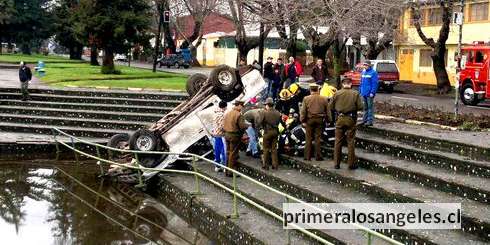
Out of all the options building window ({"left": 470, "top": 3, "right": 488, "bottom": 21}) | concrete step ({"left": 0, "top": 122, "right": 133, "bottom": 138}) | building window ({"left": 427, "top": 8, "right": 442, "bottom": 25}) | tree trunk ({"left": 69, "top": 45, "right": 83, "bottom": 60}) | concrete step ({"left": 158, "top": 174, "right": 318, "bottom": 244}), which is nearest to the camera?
concrete step ({"left": 158, "top": 174, "right": 318, "bottom": 244})

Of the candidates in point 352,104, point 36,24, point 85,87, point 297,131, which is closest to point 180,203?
point 297,131

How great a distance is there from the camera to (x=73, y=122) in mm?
21359

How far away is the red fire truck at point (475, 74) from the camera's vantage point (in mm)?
25219

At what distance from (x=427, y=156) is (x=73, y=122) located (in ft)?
42.7

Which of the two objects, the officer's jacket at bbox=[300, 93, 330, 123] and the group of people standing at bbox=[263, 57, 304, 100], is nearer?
the officer's jacket at bbox=[300, 93, 330, 123]

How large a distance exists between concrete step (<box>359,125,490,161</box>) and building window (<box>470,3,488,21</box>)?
25.9 metres

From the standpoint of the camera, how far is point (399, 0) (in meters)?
27.3

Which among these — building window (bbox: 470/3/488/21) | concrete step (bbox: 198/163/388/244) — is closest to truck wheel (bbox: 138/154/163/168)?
concrete step (bbox: 198/163/388/244)

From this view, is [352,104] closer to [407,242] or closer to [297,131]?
[297,131]

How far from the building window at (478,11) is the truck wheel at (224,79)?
26926 mm

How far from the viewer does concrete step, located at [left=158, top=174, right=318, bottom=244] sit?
395 inches

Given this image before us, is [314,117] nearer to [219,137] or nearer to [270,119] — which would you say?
[270,119]

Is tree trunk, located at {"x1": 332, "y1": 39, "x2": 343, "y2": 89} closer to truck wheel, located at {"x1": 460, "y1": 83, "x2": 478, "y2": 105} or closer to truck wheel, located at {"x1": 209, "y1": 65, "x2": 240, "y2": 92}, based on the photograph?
truck wheel, located at {"x1": 460, "y1": 83, "x2": 478, "y2": 105}

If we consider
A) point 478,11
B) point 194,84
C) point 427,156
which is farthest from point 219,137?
point 478,11
